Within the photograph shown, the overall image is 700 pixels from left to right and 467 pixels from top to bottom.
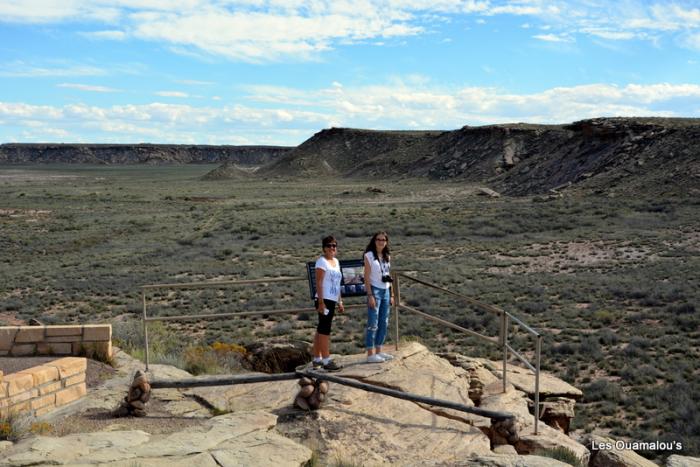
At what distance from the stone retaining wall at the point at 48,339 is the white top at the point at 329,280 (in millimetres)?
3191

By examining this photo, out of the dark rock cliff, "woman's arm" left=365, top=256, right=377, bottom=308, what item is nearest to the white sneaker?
"woman's arm" left=365, top=256, right=377, bottom=308

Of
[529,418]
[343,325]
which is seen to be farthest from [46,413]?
[343,325]

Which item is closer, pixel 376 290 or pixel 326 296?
pixel 326 296

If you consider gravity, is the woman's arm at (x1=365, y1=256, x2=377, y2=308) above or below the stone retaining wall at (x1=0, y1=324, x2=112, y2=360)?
above

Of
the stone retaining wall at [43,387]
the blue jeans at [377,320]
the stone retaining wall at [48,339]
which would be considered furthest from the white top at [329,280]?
the stone retaining wall at [48,339]

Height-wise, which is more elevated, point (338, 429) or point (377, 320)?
point (377, 320)

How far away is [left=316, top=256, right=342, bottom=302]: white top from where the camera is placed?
7.67 metres

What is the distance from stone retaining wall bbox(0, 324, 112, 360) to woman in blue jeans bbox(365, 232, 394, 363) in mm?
3576

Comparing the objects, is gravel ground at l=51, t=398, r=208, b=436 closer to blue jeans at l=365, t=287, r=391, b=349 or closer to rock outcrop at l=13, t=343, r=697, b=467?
rock outcrop at l=13, t=343, r=697, b=467

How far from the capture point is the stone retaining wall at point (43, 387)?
671 centimetres

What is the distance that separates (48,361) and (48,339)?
497 millimetres

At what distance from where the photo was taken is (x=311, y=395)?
6652 mm

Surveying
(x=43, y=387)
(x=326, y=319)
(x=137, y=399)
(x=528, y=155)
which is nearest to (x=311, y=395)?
(x=326, y=319)

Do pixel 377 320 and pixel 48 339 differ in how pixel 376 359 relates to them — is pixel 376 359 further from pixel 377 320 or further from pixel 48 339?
pixel 48 339
